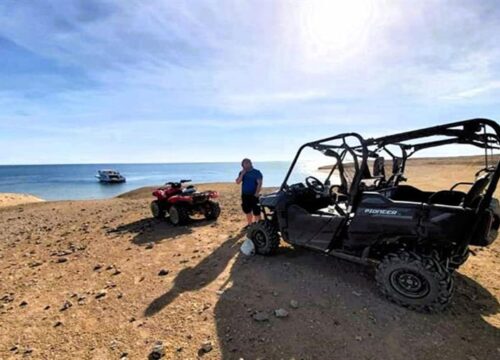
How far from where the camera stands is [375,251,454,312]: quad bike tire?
12.2 feet

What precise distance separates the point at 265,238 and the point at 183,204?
12.7 ft

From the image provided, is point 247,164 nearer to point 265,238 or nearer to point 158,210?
point 265,238

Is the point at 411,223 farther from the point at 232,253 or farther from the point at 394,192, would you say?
the point at 232,253

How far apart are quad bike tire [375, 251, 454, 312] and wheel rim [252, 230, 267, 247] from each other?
7.64 feet

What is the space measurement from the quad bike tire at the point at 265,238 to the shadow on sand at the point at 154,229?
8.80ft

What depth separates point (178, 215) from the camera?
8836 millimetres

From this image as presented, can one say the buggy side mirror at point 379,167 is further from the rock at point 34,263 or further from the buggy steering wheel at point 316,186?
the rock at point 34,263

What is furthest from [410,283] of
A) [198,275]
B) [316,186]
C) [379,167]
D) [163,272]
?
[163,272]

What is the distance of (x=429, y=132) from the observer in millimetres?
4109

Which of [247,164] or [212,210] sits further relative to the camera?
[212,210]

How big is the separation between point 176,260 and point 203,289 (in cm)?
156

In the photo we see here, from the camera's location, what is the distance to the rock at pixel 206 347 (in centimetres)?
328

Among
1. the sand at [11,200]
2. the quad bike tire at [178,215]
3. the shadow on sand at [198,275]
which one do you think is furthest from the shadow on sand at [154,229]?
the sand at [11,200]

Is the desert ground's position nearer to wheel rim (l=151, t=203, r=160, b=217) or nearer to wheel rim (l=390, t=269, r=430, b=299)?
wheel rim (l=390, t=269, r=430, b=299)
